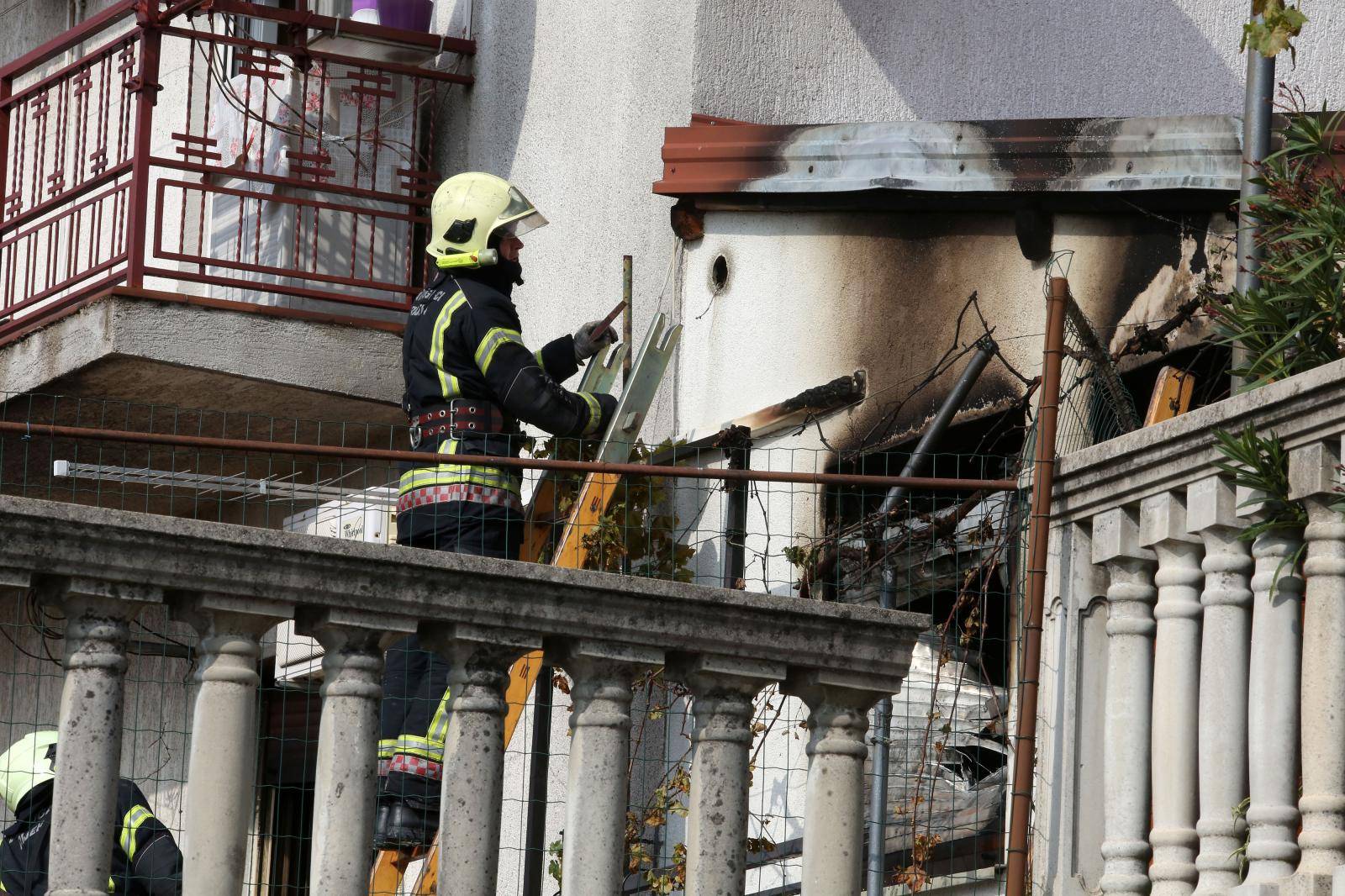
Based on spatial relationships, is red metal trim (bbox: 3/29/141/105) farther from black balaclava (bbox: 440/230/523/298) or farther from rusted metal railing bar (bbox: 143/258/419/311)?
black balaclava (bbox: 440/230/523/298)

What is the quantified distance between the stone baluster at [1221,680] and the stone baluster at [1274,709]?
0.04 meters

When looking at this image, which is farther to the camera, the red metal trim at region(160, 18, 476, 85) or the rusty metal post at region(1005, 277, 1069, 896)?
the red metal trim at region(160, 18, 476, 85)

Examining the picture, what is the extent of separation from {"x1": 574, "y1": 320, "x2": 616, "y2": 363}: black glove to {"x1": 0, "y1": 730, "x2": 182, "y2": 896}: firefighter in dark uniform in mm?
2180

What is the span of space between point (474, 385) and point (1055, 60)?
3298mm

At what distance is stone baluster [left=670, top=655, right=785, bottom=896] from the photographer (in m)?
4.94

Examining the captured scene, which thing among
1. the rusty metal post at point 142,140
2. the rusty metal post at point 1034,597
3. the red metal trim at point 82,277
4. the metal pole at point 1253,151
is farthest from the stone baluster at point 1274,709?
the red metal trim at point 82,277

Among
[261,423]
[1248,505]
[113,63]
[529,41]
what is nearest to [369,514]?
[261,423]

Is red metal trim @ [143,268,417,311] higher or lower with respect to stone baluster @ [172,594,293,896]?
higher

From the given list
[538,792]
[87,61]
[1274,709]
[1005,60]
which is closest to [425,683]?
[538,792]

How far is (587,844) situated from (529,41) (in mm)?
5420

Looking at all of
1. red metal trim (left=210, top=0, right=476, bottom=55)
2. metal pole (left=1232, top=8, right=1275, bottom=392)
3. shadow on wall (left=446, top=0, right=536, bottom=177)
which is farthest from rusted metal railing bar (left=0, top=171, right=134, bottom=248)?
metal pole (left=1232, top=8, right=1275, bottom=392)

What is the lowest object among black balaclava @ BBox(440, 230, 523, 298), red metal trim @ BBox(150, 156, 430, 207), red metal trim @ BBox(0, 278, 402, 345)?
black balaclava @ BBox(440, 230, 523, 298)

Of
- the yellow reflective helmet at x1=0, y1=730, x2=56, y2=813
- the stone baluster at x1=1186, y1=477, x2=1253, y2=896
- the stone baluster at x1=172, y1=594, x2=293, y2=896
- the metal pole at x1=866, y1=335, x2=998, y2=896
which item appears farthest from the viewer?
the yellow reflective helmet at x1=0, y1=730, x2=56, y2=813

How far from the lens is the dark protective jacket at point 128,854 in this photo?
18.6 feet
